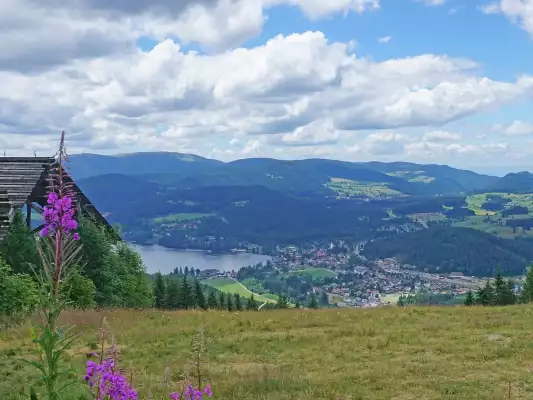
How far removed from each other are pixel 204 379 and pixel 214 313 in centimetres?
1183

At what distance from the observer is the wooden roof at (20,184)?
35688mm

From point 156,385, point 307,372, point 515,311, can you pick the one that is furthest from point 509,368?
point 515,311

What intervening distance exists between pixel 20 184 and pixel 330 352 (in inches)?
1222

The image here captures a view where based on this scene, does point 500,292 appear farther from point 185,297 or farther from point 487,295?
point 185,297

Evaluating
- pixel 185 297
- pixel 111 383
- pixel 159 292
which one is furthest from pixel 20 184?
pixel 111 383

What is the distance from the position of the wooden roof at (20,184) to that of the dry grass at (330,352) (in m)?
16.3

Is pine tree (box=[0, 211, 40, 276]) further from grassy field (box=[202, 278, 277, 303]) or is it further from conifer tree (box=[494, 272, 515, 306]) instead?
grassy field (box=[202, 278, 277, 303])

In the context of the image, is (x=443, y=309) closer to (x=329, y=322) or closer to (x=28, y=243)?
(x=329, y=322)

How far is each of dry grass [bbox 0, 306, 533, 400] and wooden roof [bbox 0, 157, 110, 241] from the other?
1628 centimetres

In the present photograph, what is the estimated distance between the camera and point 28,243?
32.8 metres

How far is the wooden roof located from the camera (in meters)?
35.7

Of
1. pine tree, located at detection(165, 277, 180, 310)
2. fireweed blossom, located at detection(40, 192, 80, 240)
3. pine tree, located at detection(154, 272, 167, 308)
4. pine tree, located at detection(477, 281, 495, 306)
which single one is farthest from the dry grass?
pine tree, located at detection(154, 272, 167, 308)

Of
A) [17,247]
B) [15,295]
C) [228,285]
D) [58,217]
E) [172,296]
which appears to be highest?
[58,217]

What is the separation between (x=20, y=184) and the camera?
39125mm
